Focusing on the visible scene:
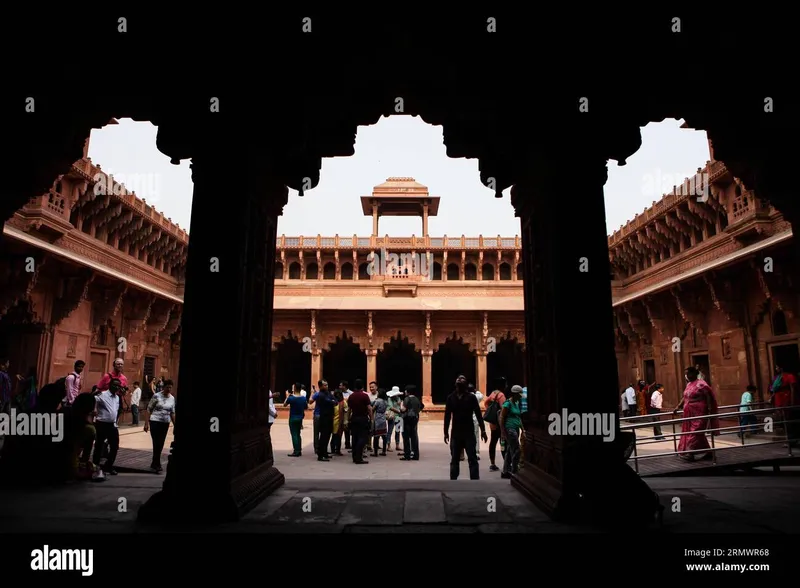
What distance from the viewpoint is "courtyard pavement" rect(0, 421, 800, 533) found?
2803 mm

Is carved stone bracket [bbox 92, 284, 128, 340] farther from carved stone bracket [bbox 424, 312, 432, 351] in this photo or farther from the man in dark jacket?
the man in dark jacket

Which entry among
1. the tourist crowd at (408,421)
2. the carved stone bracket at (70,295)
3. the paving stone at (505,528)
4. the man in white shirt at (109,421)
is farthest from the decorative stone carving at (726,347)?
the carved stone bracket at (70,295)

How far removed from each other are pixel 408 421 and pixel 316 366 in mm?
11325

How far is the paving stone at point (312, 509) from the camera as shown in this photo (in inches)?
118

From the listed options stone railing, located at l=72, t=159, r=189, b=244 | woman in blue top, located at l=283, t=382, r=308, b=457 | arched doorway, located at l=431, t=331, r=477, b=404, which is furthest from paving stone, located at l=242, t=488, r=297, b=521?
arched doorway, located at l=431, t=331, r=477, b=404

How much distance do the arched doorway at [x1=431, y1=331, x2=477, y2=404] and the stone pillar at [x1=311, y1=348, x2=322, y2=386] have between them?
7463 mm

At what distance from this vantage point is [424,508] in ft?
10.8

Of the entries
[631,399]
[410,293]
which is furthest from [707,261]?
[410,293]

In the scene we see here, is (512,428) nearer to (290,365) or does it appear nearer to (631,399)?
(631,399)

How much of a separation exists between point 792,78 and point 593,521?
11.6ft

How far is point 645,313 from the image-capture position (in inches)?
695

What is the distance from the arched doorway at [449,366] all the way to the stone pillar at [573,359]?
21056 mm

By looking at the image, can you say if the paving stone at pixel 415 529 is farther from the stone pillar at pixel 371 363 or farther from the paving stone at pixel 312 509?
the stone pillar at pixel 371 363

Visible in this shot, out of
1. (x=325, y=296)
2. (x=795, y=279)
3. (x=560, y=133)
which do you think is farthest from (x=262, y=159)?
(x=325, y=296)
